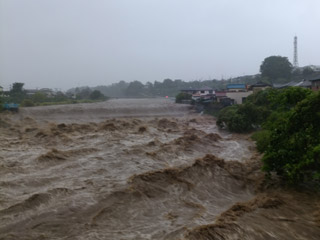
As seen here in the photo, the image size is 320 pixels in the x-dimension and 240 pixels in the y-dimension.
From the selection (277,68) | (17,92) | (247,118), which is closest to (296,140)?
(247,118)

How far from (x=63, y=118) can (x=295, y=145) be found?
25186 mm

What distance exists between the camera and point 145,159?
13102 mm

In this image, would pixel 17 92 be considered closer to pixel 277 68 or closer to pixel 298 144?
pixel 277 68

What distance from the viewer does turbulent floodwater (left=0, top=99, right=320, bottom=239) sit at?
6.49 meters

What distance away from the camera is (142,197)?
838 cm

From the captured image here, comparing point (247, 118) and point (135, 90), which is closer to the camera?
point (247, 118)

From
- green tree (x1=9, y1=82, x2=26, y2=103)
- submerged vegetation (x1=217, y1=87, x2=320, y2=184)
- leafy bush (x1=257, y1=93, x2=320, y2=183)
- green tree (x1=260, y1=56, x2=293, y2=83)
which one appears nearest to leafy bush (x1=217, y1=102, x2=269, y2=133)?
submerged vegetation (x1=217, y1=87, x2=320, y2=184)

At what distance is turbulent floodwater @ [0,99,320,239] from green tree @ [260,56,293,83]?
1291 inches

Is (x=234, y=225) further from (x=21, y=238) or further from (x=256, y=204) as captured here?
(x=21, y=238)

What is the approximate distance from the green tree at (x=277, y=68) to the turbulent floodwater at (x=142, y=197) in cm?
3278

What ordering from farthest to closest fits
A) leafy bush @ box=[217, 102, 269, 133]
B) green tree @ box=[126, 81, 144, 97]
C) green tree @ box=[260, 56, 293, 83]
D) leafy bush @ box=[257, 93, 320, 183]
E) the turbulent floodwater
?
green tree @ box=[126, 81, 144, 97]
green tree @ box=[260, 56, 293, 83]
leafy bush @ box=[217, 102, 269, 133]
leafy bush @ box=[257, 93, 320, 183]
the turbulent floodwater

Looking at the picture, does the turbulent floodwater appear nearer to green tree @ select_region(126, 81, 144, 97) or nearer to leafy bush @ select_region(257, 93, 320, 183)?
leafy bush @ select_region(257, 93, 320, 183)

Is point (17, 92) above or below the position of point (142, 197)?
above

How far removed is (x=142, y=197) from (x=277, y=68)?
137 feet
